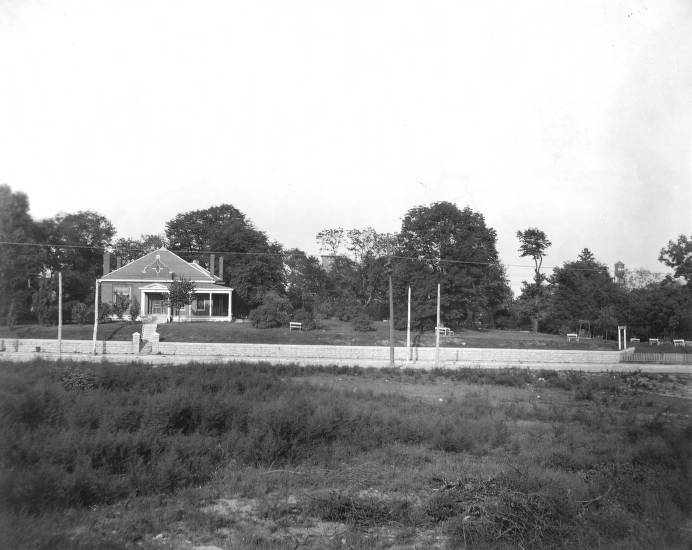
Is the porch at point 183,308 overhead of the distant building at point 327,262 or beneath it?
beneath

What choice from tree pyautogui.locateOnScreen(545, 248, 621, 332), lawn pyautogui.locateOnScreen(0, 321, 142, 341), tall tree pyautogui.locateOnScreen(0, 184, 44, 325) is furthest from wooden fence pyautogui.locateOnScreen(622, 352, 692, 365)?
tall tree pyautogui.locateOnScreen(0, 184, 44, 325)

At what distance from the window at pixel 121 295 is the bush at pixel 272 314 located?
11.5m

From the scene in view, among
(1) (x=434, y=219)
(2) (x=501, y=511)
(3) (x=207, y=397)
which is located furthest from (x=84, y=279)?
(2) (x=501, y=511)

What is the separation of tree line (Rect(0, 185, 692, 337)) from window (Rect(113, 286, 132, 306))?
2.11 m

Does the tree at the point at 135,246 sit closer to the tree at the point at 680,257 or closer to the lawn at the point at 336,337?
the lawn at the point at 336,337

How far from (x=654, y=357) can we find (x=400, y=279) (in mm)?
18688

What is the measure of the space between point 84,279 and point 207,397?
121ft

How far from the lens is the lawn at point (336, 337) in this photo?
37.9 m

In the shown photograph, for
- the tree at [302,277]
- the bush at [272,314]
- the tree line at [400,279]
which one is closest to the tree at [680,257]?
the tree line at [400,279]

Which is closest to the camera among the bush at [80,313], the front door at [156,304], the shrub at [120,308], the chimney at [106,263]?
the bush at [80,313]

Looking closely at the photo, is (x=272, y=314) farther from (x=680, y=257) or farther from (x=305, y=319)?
(x=680, y=257)

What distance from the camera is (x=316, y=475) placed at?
26.3 feet

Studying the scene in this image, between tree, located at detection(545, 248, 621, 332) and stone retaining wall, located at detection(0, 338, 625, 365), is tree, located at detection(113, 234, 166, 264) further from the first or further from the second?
tree, located at detection(545, 248, 621, 332)

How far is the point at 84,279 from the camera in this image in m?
43.3
